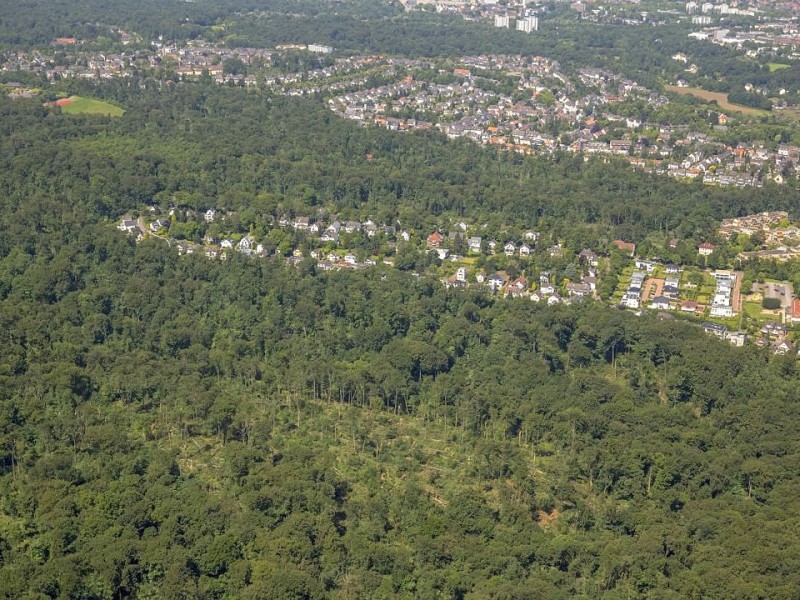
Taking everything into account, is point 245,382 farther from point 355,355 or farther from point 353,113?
point 353,113

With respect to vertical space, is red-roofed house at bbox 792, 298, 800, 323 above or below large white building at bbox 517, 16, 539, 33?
below

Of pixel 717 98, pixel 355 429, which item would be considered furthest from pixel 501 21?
pixel 355 429

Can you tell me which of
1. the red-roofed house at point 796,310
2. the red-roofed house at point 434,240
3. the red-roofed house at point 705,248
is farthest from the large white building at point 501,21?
the red-roofed house at point 796,310

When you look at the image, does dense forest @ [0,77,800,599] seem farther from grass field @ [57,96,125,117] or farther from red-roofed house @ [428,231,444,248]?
grass field @ [57,96,125,117]

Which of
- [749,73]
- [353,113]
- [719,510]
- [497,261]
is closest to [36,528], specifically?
[719,510]

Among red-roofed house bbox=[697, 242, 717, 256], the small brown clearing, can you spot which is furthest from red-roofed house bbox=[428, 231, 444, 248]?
the small brown clearing

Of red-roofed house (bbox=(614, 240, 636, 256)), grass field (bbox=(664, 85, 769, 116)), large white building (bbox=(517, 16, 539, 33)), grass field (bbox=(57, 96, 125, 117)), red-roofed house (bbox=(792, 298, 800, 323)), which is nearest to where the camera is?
red-roofed house (bbox=(792, 298, 800, 323))

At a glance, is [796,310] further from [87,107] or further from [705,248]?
[87,107]
